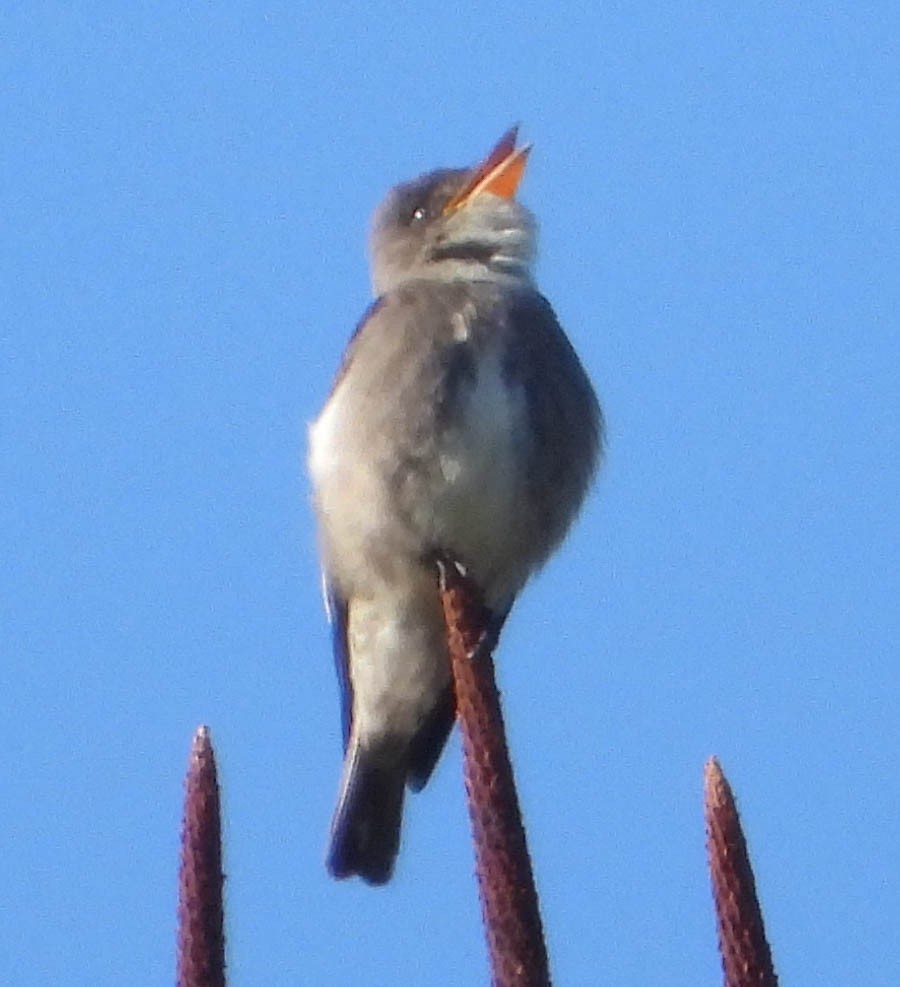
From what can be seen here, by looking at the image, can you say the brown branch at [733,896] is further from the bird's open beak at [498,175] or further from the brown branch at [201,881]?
the bird's open beak at [498,175]

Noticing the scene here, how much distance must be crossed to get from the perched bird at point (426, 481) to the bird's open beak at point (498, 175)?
0.25 m

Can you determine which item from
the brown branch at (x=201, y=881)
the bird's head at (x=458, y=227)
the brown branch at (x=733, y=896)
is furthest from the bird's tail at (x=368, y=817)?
the brown branch at (x=733, y=896)

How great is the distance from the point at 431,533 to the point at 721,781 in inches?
105

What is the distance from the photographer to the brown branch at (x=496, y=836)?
2604 mm

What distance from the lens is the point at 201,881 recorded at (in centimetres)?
264

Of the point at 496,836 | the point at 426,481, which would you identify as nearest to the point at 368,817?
the point at 426,481

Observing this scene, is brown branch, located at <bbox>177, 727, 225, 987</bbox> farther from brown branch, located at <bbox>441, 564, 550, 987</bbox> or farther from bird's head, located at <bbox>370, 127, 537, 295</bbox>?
bird's head, located at <bbox>370, 127, 537, 295</bbox>

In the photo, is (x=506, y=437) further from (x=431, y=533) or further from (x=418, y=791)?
(x=418, y=791)

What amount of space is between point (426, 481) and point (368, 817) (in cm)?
102

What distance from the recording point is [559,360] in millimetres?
5609

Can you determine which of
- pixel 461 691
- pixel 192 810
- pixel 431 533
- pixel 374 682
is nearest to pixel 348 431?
pixel 431 533

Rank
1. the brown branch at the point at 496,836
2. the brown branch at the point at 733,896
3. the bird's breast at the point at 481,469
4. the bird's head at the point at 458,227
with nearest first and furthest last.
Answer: the brown branch at the point at 733,896
the brown branch at the point at 496,836
the bird's breast at the point at 481,469
the bird's head at the point at 458,227

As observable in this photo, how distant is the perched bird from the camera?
527 centimetres

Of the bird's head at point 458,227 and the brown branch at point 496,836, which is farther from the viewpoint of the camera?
the bird's head at point 458,227
